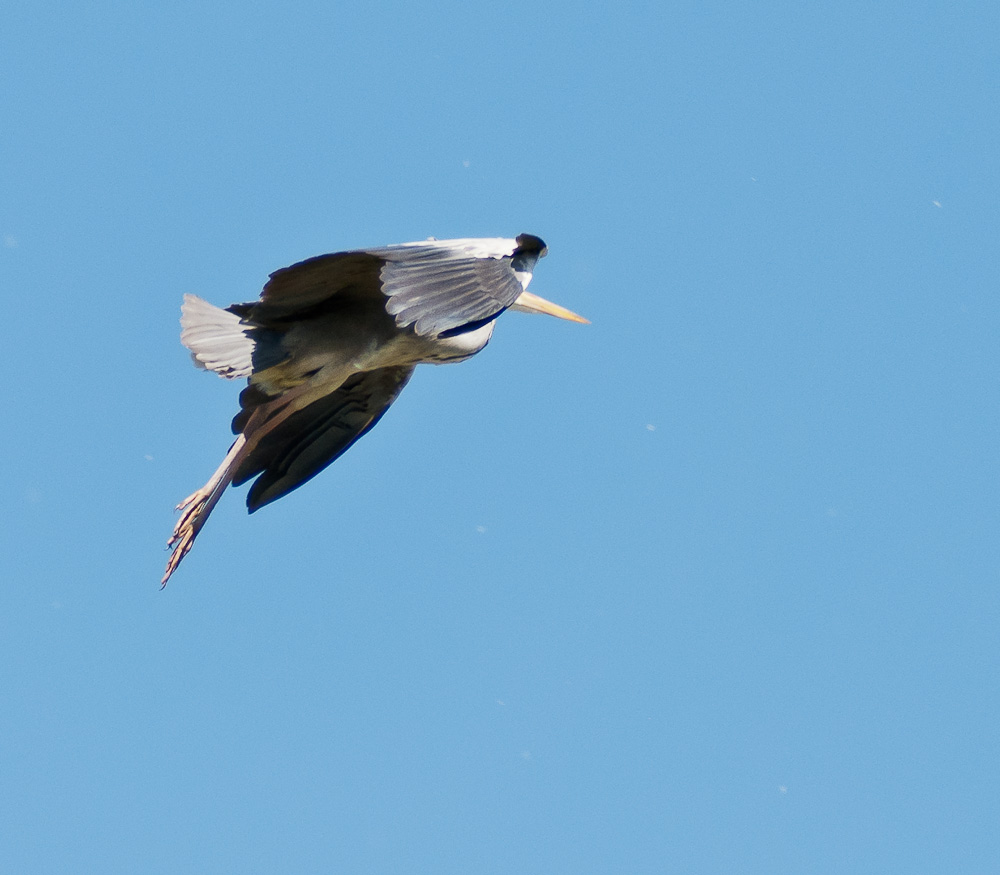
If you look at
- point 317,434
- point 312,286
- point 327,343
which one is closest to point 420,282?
point 312,286

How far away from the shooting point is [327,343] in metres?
8.45

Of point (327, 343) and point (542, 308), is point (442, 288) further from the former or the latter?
point (542, 308)

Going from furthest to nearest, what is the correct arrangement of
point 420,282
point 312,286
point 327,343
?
point 327,343
point 312,286
point 420,282

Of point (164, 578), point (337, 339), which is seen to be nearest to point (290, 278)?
point (337, 339)

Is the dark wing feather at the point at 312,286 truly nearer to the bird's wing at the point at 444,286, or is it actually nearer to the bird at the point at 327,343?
the bird at the point at 327,343

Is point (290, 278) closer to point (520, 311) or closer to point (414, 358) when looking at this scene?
point (414, 358)

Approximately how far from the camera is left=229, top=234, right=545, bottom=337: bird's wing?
7.29 metres

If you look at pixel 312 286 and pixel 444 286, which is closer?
pixel 444 286

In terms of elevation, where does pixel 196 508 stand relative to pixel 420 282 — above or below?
below

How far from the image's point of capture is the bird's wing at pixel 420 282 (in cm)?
729

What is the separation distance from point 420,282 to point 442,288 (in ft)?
0.29

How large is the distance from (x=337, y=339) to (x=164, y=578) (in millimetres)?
1315

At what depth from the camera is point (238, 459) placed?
8609mm

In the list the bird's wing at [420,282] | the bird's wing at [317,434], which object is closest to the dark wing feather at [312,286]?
the bird's wing at [420,282]
